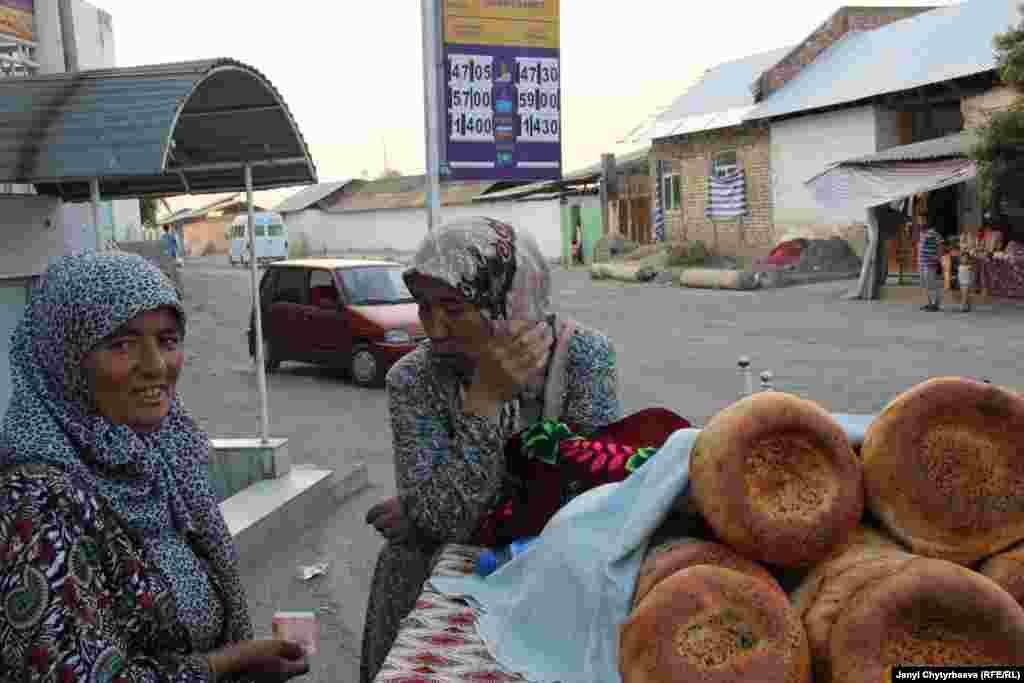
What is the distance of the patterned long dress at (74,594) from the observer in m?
1.62

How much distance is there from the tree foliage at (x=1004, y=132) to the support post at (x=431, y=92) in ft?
38.6

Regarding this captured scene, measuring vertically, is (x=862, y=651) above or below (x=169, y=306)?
below

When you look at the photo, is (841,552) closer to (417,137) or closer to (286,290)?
(286,290)

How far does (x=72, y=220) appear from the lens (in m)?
8.88

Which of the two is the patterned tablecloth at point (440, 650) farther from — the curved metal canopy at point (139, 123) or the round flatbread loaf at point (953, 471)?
the curved metal canopy at point (139, 123)

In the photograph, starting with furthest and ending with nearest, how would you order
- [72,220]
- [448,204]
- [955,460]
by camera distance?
[448,204] < [72,220] < [955,460]

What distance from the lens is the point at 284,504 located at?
20.8 ft

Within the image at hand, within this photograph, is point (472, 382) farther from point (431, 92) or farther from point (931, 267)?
point (931, 267)

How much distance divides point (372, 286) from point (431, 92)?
757cm

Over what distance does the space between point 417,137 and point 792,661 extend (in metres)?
133

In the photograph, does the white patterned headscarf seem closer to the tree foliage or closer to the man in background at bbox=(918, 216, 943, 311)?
the tree foliage

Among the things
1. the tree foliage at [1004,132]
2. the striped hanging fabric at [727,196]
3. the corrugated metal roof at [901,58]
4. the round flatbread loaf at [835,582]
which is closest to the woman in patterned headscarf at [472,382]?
the round flatbread loaf at [835,582]

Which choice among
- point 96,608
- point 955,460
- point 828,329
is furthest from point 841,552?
point 828,329

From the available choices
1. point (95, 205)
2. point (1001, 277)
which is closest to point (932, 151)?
point (1001, 277)
